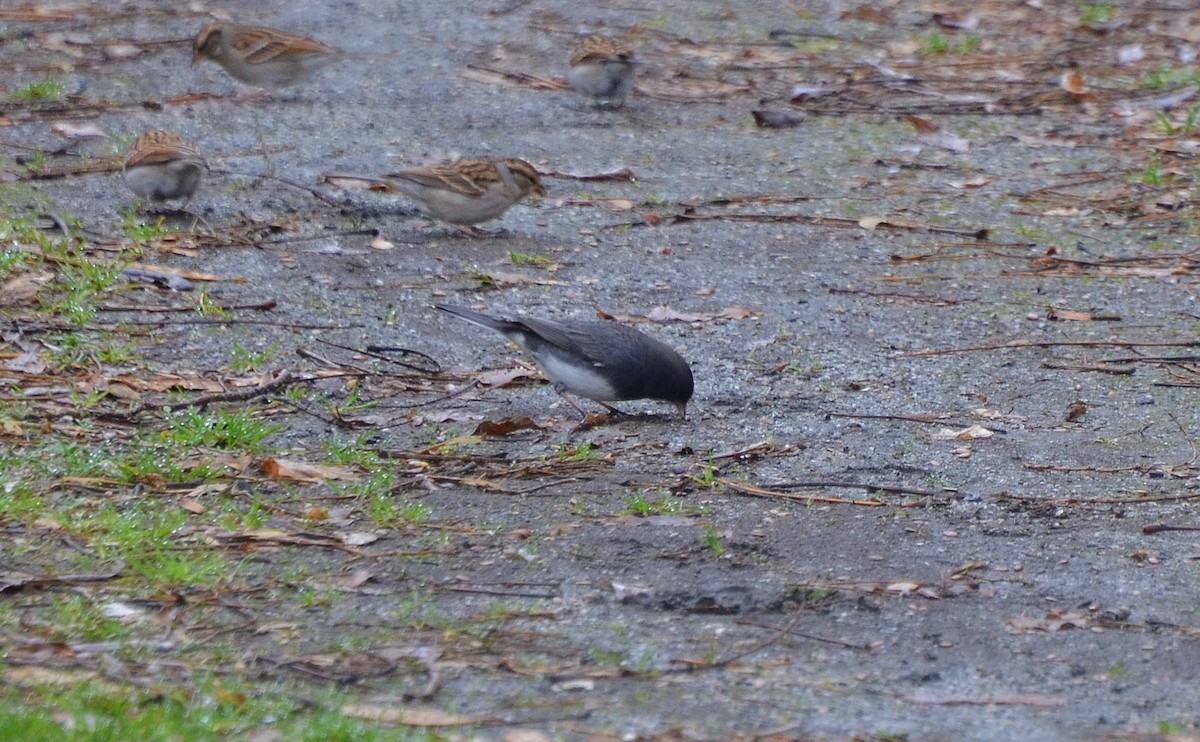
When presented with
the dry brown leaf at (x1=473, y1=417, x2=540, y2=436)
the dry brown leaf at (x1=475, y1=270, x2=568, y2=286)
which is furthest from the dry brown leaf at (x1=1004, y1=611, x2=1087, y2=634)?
the dry brown leaf at (x1=475, y1=270, x2=568, y2=286)

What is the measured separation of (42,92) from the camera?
Result: 11391mm

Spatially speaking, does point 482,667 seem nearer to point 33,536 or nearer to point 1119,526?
point 33,536

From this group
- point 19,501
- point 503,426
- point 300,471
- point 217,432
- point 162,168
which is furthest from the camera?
point 162,168

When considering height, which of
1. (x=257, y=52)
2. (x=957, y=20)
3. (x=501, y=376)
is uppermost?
(x=257, y=52)

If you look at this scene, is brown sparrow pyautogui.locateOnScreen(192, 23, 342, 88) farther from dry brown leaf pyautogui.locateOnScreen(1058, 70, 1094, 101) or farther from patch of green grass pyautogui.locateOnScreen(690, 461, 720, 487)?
patch of green grass pyautogui.locateOnScreen(690, 461, 720, 487)

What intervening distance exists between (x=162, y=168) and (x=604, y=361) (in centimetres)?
333

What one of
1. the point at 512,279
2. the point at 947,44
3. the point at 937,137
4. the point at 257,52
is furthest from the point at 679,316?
the point at 947,44

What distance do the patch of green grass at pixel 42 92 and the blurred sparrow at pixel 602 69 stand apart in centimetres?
367

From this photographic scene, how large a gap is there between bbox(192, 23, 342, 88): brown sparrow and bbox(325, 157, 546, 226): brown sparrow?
2.68m

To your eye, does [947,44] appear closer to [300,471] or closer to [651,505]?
[651,505]

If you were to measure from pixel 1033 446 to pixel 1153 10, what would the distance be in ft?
36.4

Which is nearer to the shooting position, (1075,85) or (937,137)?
(937,137)

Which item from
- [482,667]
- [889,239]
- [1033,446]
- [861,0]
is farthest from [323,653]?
[861,0]

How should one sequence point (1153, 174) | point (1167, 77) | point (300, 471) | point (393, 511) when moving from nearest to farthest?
point (393, 511), point (300, 471), point (1153, 174), point (1167, 77)
